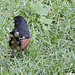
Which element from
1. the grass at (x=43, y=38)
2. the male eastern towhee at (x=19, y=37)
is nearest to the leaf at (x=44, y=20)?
the grass at (x=43, y=38)

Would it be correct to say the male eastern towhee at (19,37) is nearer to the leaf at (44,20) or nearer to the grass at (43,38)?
the grass at (43,38)

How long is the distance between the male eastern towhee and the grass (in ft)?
0.73

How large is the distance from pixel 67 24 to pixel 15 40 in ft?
Result: 4.07

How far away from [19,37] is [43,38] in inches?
24.1

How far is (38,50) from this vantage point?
305 centimetres

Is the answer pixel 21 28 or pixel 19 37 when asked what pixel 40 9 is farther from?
pixel 19 37

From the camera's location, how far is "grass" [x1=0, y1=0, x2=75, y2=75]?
9.11 feet

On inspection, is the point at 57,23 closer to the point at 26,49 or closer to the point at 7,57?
the point at 26,49

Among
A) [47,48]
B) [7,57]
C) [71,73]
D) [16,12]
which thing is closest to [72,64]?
[71,73]

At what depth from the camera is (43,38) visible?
3.25 m

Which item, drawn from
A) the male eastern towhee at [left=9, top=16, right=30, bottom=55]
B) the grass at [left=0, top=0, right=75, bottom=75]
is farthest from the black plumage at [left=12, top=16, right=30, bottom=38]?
the grass at [left=0, top=0, right=75, bottom=75]

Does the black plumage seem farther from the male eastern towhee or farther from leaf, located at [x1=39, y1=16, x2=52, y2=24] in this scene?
leaf, located at [x1=39, y1=16, x2=52, y2=24]

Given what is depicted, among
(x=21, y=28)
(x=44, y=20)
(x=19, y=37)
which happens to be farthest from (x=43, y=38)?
(x=19, y=37)

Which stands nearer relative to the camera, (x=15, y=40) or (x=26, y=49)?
(x=15, y=40)
